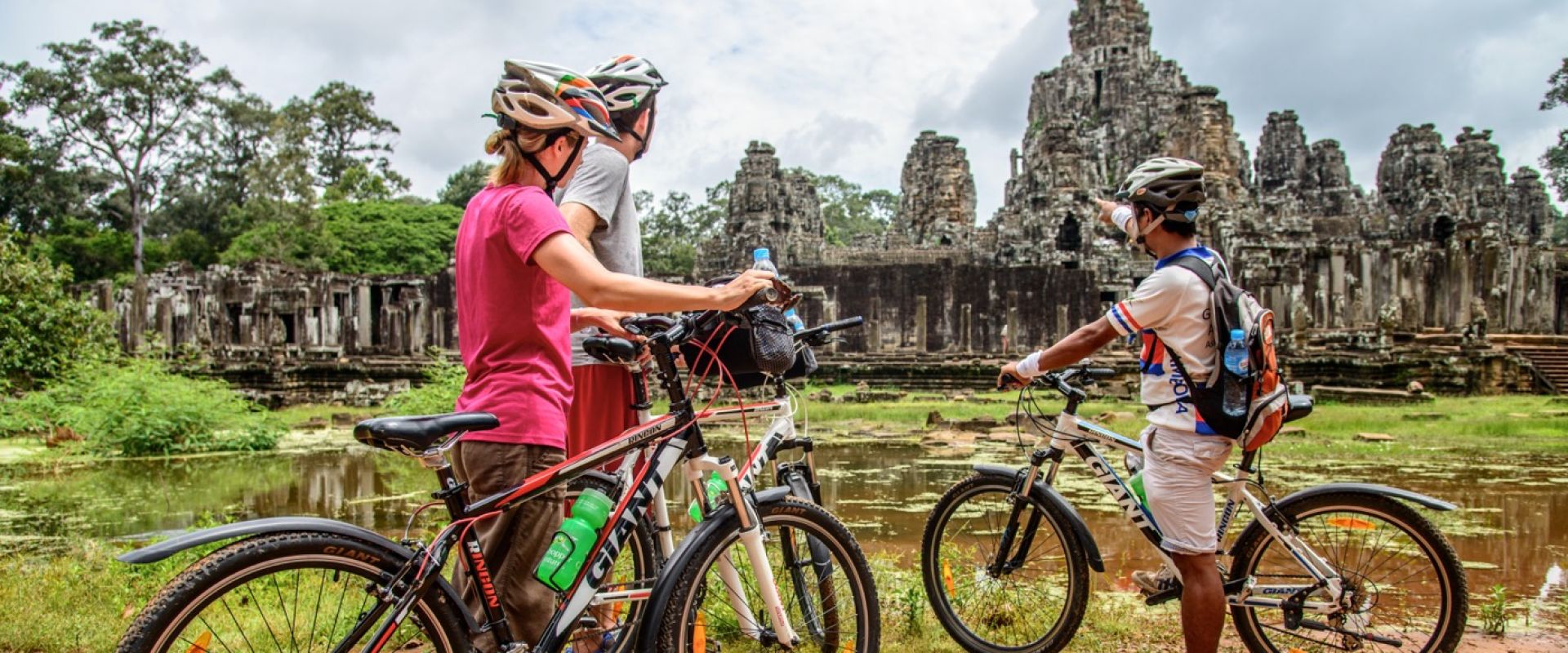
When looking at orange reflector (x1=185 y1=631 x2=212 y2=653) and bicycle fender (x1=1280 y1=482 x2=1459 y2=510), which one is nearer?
orange reflector (x1=185 y1=631 x2=212 y2=653)

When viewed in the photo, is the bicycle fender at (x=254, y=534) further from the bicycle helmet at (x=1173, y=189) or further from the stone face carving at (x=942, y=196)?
the stone face carving at (x=942, y=196)

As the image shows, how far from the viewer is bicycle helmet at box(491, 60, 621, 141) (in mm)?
2482

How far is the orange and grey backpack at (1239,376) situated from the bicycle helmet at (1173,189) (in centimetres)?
16

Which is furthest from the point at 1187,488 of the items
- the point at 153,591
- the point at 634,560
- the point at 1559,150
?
the point at 1559,150

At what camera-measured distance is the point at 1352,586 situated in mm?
3090

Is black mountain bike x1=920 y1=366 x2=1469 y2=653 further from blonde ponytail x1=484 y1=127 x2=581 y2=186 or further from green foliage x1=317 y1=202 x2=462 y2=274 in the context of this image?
green foliage x1=317 y1=202 x2=462 y2=274

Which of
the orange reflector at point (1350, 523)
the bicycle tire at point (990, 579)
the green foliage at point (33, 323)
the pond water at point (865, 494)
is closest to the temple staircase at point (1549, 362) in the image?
the pond water at point (865, 494)

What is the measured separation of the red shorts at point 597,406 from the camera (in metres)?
3.18

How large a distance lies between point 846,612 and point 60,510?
6.84m

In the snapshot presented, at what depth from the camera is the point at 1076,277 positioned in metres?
24.5

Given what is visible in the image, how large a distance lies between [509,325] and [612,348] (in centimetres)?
30

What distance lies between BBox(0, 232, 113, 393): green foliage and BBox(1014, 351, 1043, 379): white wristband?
1418cm

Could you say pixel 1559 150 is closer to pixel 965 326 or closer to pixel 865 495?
pixel 965 326

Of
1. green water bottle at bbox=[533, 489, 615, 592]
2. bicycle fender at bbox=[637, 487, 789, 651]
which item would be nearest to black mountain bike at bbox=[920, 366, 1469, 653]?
bicycle fender at bbox=[637, 487, 789, 651]
